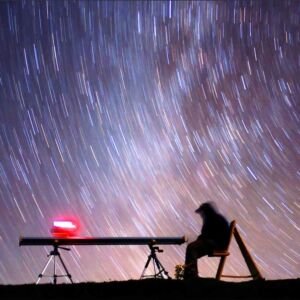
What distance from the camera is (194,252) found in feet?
21.7

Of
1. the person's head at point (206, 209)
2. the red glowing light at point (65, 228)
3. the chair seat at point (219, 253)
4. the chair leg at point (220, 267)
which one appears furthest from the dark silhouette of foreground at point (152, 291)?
the red glowing light at point (65, 228)

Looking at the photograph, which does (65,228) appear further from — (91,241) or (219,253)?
(219,253)

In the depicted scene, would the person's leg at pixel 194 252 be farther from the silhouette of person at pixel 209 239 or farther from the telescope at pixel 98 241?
the telescope at pixel 98 241

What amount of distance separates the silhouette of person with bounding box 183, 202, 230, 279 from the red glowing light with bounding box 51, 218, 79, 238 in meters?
2.04

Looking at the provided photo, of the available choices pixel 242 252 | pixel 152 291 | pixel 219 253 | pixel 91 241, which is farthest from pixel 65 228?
pixel 152 291

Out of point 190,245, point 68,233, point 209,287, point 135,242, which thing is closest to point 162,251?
point 135,242

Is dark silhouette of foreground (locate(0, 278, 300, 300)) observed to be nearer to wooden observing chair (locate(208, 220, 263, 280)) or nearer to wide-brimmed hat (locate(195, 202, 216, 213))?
wooden observing chair (locate(208, 220, 263, 280))

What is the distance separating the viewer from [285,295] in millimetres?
3951

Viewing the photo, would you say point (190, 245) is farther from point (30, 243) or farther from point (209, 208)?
point (30, 243)

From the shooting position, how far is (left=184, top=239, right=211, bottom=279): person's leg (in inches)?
256

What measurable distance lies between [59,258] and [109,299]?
365 centimetres

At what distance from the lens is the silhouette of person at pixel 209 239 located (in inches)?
257

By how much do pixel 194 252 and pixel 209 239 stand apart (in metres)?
0.29

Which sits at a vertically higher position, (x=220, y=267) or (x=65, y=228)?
(x=65, y=228)
